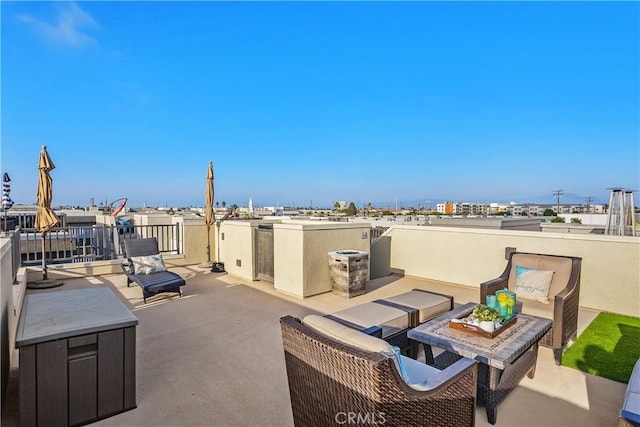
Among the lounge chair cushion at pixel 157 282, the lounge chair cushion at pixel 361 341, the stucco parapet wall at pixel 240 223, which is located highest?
the stucco parapet wall at pixel 240 223

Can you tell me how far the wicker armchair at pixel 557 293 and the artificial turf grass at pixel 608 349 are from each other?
15 centimetres

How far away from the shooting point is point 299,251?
5465 mm

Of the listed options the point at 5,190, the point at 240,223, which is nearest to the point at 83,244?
the point at 240,223

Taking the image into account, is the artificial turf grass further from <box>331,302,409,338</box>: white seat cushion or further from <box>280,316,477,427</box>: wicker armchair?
<box>280,316,477,427</box>: wicker armchair

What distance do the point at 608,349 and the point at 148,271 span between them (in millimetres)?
6799

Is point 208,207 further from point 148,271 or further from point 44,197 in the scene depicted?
point 44,197

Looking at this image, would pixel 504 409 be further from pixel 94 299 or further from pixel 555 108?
pixel 555 108

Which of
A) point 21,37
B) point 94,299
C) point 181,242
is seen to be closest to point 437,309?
point 94,299

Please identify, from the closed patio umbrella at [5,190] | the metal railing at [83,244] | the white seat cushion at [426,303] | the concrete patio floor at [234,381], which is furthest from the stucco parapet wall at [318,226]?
the closed patio umbrella at [5,190]

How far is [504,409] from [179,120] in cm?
→ 1759

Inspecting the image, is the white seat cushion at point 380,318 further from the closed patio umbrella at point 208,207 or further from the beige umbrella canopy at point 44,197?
the beige umbrella canopy at point 44,197

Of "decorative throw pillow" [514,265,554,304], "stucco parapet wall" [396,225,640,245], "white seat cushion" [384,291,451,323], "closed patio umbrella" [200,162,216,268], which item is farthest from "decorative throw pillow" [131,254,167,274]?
"decorative throw pillow" [514,265,554,304]

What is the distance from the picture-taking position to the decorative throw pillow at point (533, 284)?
12.8 feet

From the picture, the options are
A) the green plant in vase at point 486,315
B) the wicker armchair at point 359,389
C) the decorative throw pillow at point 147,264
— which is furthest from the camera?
the decorative throw pillow at point 147,264
